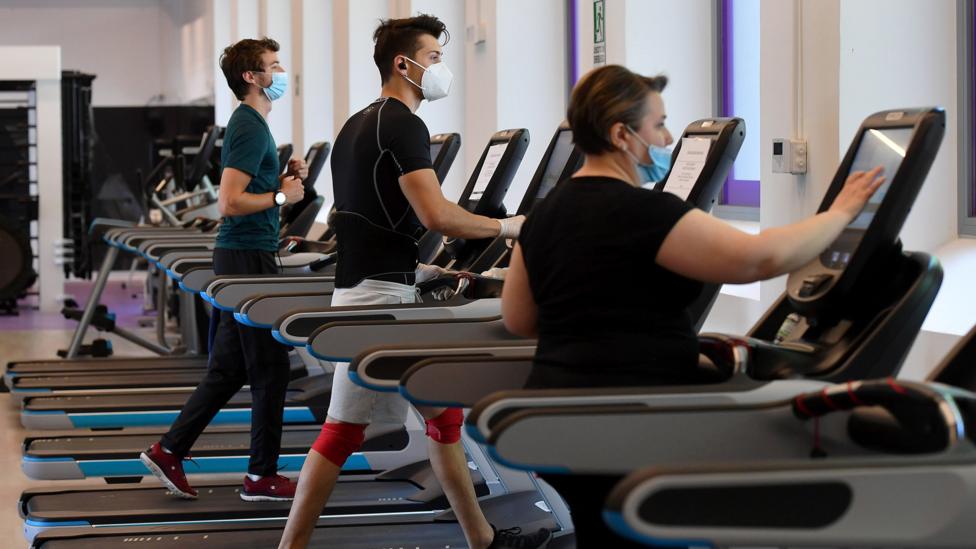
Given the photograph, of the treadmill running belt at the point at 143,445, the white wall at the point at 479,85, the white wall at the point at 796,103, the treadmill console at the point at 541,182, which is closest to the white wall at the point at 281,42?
the white wall at the point at 479,85

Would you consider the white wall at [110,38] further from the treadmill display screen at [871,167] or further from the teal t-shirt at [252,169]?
the treadmill display screen at [871,167]

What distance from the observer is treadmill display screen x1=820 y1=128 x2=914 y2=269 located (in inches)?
95.5

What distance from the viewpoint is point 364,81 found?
8.84 m

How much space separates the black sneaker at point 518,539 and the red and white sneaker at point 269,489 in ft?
2.91

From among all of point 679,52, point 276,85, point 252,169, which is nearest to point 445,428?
point 252,169

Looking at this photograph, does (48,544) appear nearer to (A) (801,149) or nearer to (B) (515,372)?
(B) (515,372)

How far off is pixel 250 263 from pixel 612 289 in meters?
2.65

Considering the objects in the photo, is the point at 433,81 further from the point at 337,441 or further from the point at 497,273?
the point at 337,441

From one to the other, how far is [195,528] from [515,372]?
202 centimetres

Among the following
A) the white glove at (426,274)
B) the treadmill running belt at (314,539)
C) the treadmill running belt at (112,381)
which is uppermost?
the white glove at (426,274)

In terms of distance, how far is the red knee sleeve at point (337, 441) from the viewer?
3.39m

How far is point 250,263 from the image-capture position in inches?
182

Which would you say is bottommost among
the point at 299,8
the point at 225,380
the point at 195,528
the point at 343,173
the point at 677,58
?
the point at 195,528

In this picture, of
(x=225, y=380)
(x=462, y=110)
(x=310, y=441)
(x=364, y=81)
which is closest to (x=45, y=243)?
(x=364, y=81)
